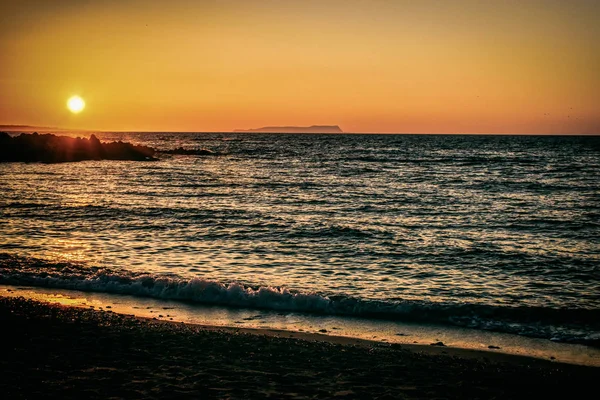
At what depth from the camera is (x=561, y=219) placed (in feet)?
84.5

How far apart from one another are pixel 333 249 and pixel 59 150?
59049 mm

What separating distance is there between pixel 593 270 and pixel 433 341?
28.4 ft

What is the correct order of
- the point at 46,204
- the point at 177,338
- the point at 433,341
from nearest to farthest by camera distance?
the point at 177,338 < the point at 433,341 < the point at 46,204

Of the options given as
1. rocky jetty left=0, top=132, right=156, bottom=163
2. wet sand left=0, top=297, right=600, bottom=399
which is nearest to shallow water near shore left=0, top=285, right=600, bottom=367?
wet sand left=0, top=297, right=600, bottom=399

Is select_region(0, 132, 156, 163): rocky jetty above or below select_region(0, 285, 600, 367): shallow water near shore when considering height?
above

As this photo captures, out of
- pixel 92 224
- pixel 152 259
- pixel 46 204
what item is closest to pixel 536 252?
pixel 152 259

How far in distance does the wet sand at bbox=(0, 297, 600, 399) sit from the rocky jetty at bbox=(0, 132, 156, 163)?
202 feet

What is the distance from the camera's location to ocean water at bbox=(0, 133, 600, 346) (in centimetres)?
1275

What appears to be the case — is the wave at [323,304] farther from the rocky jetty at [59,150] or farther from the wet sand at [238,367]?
the rocky jetty at [59,150]

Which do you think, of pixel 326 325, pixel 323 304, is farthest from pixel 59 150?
pixel 326 325

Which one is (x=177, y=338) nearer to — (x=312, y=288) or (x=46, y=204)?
(x=312, y=288)

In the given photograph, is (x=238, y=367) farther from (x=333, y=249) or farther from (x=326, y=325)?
(x=333, y=249)

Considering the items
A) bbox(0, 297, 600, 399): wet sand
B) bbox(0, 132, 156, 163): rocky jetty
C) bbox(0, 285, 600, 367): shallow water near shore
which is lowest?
bbox(0, 285, 600, 367): shallow water near shore

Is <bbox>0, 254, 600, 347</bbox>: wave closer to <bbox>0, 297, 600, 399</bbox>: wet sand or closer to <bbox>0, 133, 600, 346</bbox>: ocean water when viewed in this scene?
<bbox>0, 133, 600, 346</bbox>: ocean water
